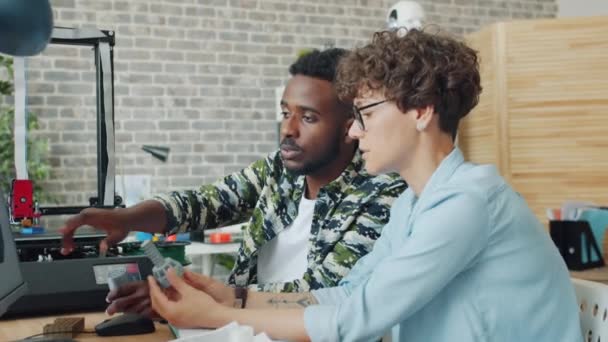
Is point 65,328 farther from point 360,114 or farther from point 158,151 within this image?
point 158,151

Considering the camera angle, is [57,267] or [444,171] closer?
[444,171]

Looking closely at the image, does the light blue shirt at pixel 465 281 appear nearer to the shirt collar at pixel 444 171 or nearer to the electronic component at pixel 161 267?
the shirt collar at pixel 444 171

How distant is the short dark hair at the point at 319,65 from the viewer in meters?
1.58

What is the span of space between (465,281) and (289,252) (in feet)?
1.97

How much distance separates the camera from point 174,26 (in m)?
4.62

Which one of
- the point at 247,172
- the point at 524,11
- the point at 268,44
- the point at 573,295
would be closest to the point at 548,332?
the point at 573,295

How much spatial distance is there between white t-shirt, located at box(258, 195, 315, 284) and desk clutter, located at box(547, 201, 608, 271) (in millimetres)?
1653

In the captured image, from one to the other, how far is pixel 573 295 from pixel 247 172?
2.93 feet

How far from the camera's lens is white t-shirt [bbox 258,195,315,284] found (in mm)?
1592

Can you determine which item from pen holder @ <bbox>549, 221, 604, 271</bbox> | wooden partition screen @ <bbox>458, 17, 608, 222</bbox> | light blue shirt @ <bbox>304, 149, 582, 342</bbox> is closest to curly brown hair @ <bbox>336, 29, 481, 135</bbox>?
light blue shirt @ <bbox>304, 149, 582, 342</bbox>

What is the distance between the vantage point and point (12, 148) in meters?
4.08

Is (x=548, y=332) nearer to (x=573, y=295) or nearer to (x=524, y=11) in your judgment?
(x=573, y=295)

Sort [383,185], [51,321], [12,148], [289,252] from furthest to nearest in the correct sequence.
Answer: [12,148] < [289,252] < [383,185] < [51,321]

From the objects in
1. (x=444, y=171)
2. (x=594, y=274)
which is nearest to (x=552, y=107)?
(x=594, y=274)
